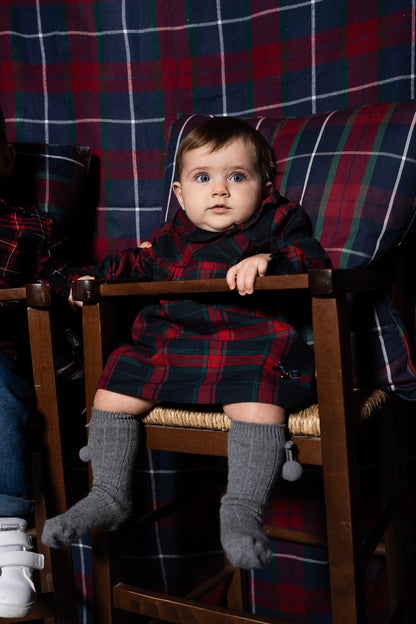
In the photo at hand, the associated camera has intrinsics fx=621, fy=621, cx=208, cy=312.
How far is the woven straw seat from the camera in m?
0.96

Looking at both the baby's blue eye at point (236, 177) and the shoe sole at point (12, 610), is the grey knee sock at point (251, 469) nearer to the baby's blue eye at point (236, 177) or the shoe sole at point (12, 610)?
the shoe sole at point (12, 610)

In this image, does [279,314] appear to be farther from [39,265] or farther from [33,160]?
[33,160]

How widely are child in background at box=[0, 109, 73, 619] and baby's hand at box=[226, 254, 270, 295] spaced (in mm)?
454

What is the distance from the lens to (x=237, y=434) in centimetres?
97

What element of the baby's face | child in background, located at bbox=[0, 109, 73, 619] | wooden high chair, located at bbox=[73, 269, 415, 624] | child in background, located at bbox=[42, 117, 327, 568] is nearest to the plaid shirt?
child in background, located at bbox=[0, 109, 73, 619]

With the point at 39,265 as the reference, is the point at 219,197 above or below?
above

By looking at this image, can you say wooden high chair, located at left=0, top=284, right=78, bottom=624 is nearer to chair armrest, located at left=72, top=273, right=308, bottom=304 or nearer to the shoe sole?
chair armrest, located at left=72, top=273, right=308, bottom=304

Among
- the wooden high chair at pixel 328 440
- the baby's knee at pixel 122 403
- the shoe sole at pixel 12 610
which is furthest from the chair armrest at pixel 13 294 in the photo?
the shoe sole at pixel 12 610

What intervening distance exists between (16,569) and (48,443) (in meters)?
0.23

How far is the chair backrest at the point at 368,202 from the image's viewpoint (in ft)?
3.72

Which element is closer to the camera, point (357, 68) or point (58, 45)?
point (357, 68)

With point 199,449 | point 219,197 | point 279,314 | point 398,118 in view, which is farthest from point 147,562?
point 398,118

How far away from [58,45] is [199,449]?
4.17 ft

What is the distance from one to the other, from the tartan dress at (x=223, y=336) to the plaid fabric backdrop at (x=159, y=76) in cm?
50
